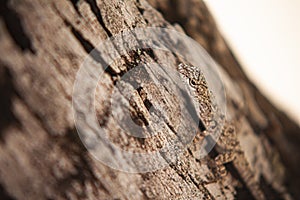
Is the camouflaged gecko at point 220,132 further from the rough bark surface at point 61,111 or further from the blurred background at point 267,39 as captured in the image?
the blurred background at point 267,39

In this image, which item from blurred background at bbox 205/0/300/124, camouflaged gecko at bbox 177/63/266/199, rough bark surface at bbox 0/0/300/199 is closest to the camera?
rough bark surface at bbox 0/0/300/199

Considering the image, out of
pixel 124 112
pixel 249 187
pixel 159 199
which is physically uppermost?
pixel 124 112

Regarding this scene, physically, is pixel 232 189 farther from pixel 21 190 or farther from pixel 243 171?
pixel 21 190

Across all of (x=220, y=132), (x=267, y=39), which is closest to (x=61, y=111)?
(x=220, y=132)

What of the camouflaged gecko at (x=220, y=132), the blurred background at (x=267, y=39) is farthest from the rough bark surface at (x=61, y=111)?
the blurred background at (x=267, y=39)

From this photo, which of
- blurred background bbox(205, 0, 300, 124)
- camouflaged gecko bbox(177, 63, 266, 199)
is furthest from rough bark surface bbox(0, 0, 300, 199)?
blurred background bbox(205, 0, 300, 124)

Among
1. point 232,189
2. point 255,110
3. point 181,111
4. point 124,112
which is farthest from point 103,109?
point 255,110

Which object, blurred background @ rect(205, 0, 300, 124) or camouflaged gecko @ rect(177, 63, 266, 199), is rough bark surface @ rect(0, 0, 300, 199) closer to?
camouflaged gecko @ rect(177, 63, 266, 199)
